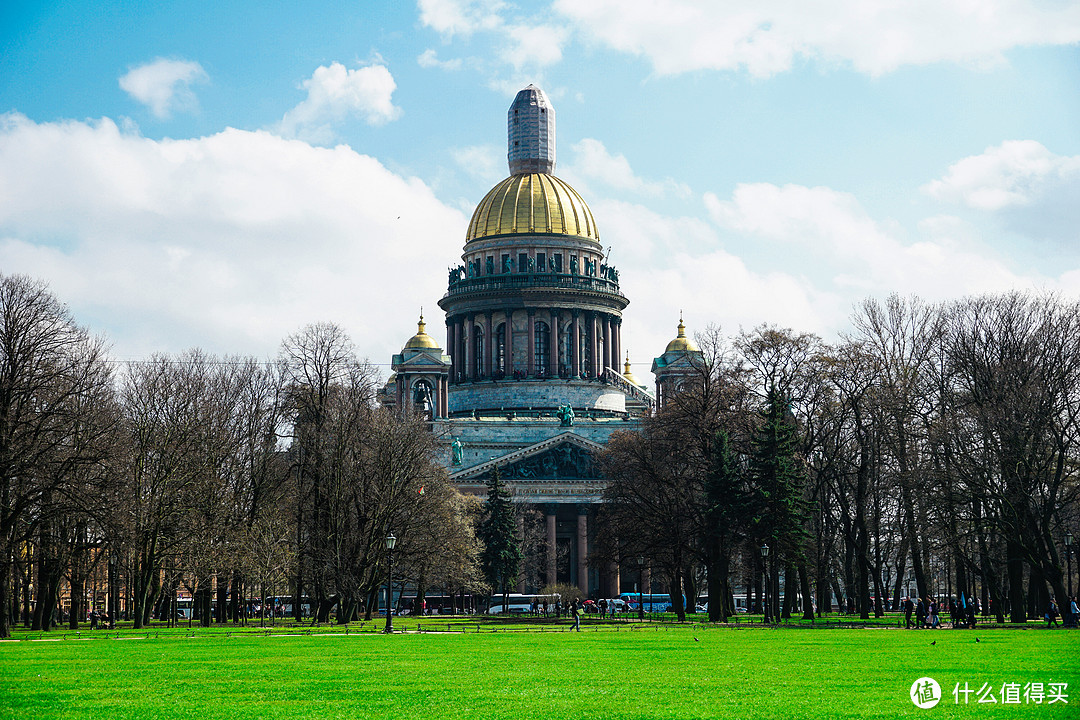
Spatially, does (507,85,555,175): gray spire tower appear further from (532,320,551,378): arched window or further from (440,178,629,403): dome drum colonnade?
(532,320,551,378): arched window

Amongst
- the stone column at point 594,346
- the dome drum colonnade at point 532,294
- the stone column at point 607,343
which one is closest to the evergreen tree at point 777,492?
the dome drum colonnade at point 532,294

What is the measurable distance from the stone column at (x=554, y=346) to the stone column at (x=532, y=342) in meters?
1.51

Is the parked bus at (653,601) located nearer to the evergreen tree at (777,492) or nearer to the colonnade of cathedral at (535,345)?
the colonnade of cathedral at (535,345)

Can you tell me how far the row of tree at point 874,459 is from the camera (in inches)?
2058

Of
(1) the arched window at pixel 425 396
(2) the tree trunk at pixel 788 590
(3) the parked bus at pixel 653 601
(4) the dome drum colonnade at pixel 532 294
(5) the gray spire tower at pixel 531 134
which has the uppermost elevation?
(5) the gray spire tower at pixel 531 134

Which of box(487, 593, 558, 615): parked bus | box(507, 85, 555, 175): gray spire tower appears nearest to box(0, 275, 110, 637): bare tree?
box(487, 593, 558, 615): parked bus

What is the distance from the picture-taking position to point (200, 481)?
56750mm

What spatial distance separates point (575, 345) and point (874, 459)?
66.4 m

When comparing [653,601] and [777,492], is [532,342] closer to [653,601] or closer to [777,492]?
[653,601]

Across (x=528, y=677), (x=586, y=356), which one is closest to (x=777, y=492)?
(x=528, y=677)

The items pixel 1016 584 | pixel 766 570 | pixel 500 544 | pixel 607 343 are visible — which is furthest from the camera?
pixel 607 343

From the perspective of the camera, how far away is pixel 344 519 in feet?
205

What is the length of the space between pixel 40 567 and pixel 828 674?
40.4 metres

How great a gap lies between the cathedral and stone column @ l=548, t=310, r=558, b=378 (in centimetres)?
13
